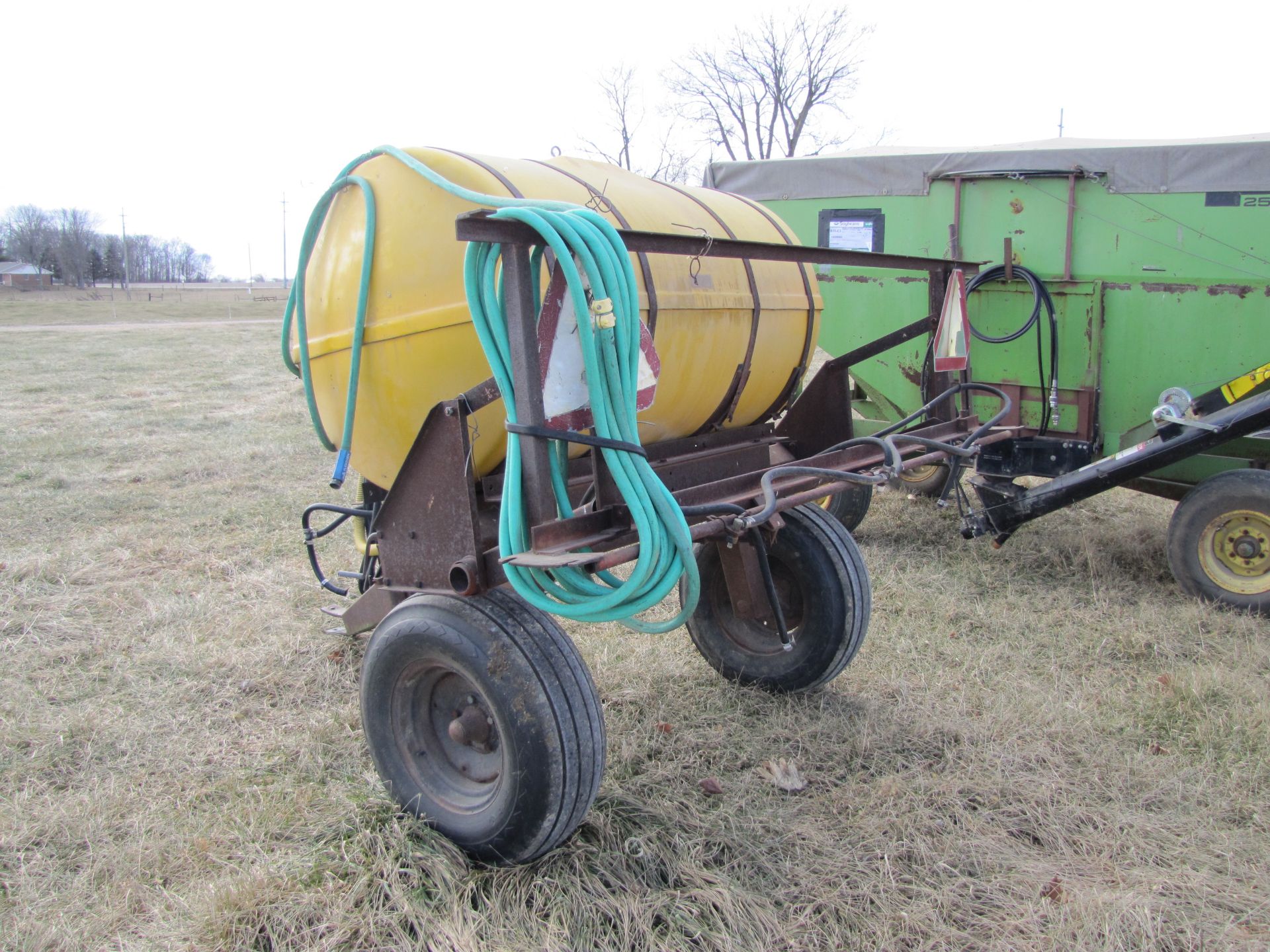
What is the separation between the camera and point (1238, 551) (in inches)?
188

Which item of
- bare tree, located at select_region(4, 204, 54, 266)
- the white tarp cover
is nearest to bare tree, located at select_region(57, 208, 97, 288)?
bare tree, located at select_region(4, 204, 54, 266)

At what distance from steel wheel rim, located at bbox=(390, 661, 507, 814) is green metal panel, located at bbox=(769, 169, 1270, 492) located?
158 inches

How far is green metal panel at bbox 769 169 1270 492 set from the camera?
5.08 metres

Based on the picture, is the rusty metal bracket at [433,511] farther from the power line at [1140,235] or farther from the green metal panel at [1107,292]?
the power line at [1140,235]

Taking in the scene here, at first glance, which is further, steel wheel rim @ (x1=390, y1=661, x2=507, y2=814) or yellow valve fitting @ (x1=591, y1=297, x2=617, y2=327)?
steel wheel rim @ (x1=390, y1=661, x2=507, y2=814)

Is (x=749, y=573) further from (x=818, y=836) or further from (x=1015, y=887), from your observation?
(x=1015, y=887)

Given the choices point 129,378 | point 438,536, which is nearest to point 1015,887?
point 438,536

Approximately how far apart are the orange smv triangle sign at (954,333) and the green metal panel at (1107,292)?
6.93ft

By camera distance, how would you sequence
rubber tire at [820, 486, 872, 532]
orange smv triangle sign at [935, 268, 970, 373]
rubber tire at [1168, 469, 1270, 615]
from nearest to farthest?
orange smv triangle sign at [935, 268, 970, 373] < rubber tire at [1168, 469, 1270, 615] < rubber tire at [820, 486, 872, 532]

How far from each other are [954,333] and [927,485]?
3.36 metres

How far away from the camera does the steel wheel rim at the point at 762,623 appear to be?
→ 3846 mm

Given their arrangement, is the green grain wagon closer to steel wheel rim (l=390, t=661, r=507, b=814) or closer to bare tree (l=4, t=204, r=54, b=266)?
steel wheel rim (l=390, t=661, r=507, b=814)

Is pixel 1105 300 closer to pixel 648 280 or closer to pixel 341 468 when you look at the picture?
pixel 648 280

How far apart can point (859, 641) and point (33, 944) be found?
8.94 feet
